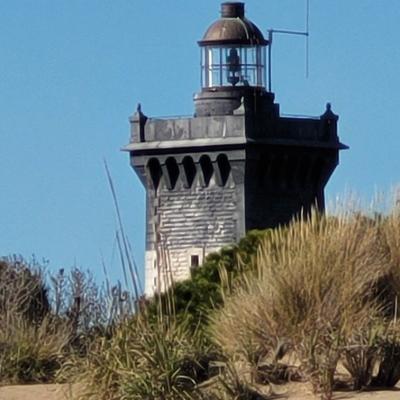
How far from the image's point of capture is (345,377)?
16797 mm

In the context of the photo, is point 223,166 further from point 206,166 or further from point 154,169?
point 154,169

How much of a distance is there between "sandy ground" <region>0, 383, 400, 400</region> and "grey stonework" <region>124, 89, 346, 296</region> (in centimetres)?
3625

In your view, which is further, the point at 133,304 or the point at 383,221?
the point at 383,221

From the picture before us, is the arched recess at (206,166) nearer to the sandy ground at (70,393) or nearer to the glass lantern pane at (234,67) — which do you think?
the glass lantern pane at (234,67)

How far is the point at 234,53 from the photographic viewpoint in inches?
2179

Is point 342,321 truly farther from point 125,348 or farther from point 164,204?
point 164,204

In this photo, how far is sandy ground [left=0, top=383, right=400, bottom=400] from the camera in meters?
16.3

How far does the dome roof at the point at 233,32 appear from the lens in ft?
180

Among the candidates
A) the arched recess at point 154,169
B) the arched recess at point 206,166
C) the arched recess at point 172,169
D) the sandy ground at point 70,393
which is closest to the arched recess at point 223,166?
the arched recess at point 206,166

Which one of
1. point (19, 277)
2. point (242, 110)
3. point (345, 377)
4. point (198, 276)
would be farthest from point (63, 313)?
point (242, 110)

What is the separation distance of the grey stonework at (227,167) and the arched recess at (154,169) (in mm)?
28

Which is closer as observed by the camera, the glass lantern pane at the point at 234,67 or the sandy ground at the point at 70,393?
the sandy ground at the point at 70,393

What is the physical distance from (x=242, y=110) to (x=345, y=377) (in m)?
39.2

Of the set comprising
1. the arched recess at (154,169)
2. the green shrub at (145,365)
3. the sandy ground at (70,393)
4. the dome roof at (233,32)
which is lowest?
the sandy ground at (70,393)
